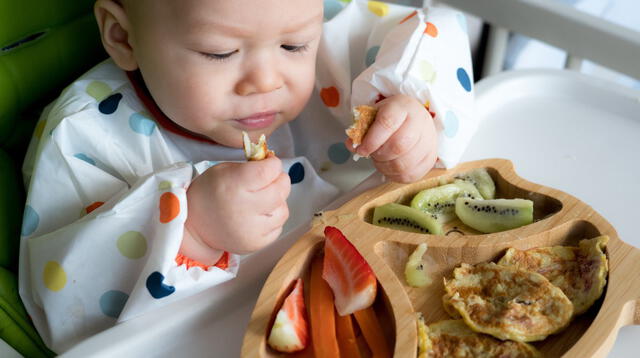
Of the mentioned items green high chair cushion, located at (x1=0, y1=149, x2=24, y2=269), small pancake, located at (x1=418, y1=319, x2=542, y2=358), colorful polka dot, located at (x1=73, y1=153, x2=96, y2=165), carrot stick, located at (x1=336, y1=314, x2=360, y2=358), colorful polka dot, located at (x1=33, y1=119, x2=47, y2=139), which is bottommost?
green high chair cushion, located at (x1=0, y1=149, x2=24, y2=269)

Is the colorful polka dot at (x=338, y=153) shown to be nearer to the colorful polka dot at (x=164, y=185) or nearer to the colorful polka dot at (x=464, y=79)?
the colorful polka dot at (x=464, y=79)

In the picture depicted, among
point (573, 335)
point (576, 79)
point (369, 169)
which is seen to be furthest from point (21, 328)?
point (576, 79)

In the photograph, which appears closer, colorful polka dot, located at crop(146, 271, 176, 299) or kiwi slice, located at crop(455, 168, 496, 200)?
colorful polka dot, located at crop(146, 271, 176, 299)

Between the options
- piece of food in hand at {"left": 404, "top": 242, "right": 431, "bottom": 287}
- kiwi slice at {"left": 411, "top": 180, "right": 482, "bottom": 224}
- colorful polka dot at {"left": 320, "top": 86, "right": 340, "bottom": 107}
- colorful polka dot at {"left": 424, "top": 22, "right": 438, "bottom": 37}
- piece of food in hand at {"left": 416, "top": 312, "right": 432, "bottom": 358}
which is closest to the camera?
piece of food in hand at {"left": 416, "top": 312, "right": 432, "bottom": 358}

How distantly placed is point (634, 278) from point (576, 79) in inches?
18.2

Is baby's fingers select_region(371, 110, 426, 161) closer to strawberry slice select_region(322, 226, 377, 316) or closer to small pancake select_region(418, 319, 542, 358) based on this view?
strawberry slice select_region(322, 226, 377, 316)

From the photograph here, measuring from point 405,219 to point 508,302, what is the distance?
191mm

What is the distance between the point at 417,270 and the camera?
0.81 m

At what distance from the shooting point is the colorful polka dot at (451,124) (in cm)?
98

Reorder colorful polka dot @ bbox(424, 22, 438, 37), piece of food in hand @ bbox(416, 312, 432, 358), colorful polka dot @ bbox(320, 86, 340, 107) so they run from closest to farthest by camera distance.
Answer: piece of food in hand @ bbox(416, 312, 432, 358), colorful polka dot @ bbox(424, 22, 438, 37), colorful polka dot @ bbox(320, 86, 340, 107)

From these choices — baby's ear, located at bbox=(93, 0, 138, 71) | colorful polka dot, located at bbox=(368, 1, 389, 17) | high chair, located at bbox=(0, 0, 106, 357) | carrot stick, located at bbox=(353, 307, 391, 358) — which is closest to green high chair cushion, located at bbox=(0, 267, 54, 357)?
high chair, located at bbox=(0, 0, 106, 357)

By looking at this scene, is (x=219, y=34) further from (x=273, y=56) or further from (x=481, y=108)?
(x=481, y=108)

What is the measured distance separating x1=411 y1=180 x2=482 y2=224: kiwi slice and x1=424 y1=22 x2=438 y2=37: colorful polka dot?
243mm

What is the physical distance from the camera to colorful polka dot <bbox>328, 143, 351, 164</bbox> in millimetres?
1176
